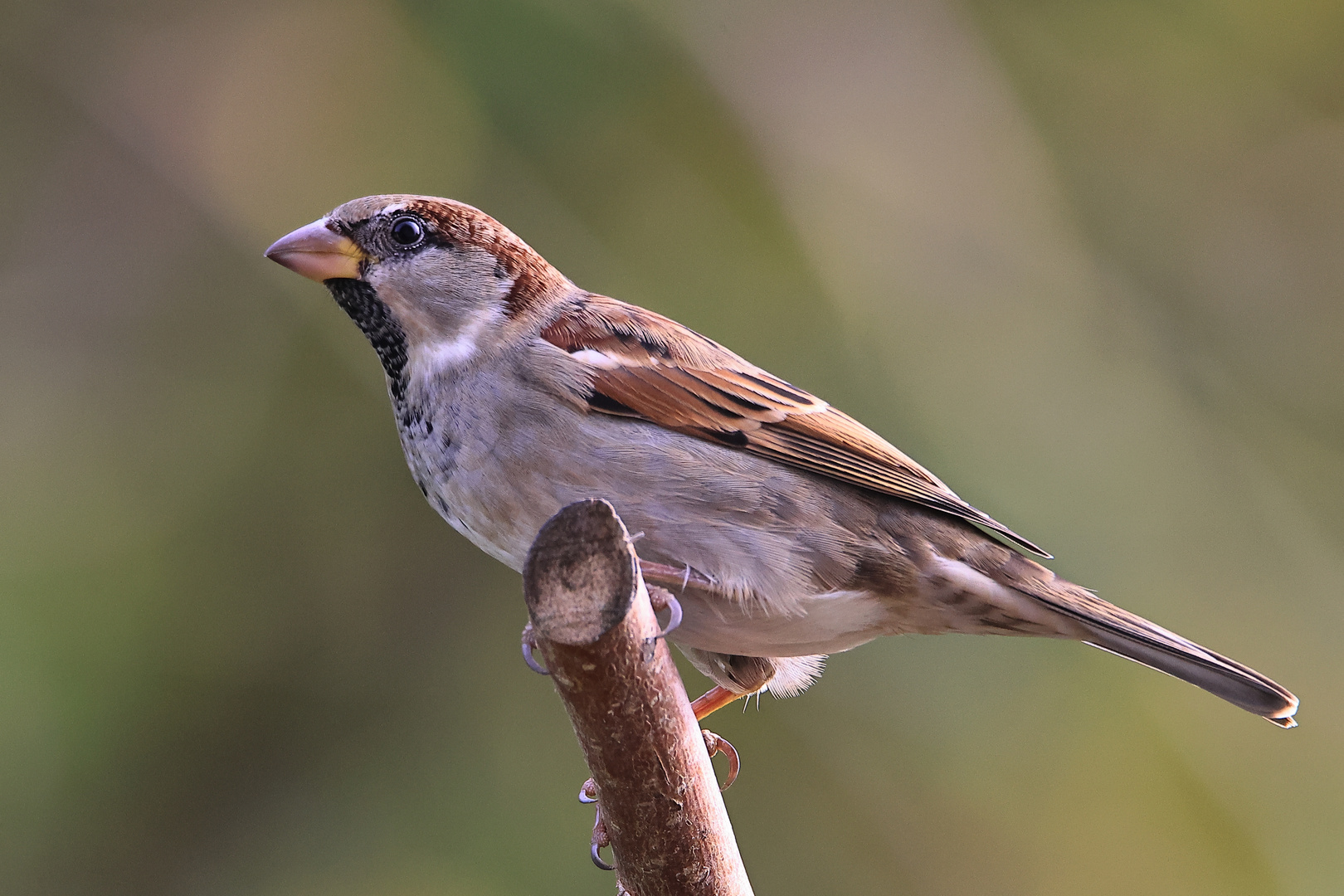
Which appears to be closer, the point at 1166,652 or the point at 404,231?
the point at 1166,652

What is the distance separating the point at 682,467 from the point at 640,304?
247 cm

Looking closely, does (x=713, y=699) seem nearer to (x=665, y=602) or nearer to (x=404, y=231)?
(x=665, y=602)

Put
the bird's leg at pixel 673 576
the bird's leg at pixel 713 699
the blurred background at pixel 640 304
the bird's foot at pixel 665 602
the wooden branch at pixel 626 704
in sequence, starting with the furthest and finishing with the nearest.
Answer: the blurred background at pixel 640 304, the bird's leg at pixel 713 699, the bird's leg at pixel 673 576, the bird's foot at pixel 665 602, the wooden branch at pixel 626 704

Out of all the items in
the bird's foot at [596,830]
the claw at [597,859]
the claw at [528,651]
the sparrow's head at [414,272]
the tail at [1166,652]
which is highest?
the tail at [1166,652]

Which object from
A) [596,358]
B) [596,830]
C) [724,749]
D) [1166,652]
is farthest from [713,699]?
[1166,652]

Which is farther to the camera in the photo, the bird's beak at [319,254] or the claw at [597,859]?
the bird's beak at [319,254]

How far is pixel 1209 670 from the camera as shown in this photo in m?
2.56

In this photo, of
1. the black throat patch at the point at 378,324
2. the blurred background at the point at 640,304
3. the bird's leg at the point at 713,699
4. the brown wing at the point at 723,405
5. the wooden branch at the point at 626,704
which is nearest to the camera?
the wooden branch at the point at 626,704

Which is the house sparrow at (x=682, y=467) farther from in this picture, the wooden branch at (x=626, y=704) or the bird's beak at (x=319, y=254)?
the wooden branch at (x=626, y=704)

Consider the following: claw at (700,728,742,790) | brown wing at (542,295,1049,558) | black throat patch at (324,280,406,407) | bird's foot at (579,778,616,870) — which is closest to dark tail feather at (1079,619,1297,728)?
brown wing at (542,295,1049,558)

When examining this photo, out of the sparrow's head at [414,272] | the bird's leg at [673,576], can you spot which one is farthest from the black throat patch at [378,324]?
the bird's leg at [673,576]

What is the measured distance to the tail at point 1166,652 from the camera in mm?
2559

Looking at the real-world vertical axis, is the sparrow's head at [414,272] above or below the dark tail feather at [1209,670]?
below

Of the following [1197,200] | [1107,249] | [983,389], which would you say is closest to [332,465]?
[983,389]
